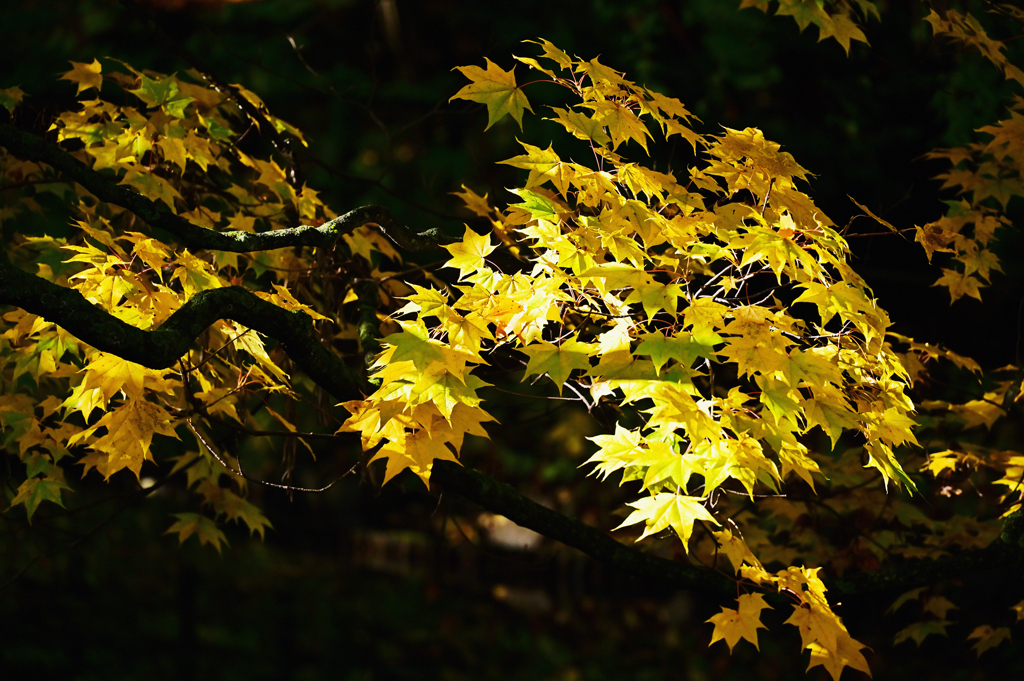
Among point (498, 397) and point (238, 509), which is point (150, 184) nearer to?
point (238, 509)

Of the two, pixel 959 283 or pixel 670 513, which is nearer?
pixel 670 513

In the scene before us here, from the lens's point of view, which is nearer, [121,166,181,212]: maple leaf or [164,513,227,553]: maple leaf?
[121,166,181,212]: maple leaf

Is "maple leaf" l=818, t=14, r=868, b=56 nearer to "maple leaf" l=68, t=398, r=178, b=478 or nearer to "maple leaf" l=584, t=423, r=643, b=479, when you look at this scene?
"maple leaf" l=584, t=423, r=643, b=479

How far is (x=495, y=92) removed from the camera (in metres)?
2.23

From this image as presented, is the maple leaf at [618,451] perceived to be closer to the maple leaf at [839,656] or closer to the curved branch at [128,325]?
the maple leaf at [839,656]

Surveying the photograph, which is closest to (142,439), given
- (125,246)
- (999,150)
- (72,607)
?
(125,246)

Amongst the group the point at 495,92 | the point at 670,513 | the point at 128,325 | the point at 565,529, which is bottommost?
the point at 565,529

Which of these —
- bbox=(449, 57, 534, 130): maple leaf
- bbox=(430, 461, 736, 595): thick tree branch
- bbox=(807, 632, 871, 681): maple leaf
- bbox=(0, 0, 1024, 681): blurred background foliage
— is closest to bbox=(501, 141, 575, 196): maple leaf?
bbox=(449, 57, 534, 130): maple leaf

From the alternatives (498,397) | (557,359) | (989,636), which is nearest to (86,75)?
(557,359)

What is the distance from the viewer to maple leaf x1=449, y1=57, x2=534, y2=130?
7.14ft

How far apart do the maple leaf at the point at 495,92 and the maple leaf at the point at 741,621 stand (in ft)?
5.17

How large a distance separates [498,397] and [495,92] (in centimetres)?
356

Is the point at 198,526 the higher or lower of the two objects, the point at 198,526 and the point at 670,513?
the lower

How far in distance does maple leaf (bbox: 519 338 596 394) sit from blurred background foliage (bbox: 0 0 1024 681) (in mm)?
2562
